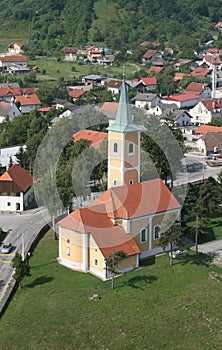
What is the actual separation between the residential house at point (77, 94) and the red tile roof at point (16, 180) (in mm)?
35831

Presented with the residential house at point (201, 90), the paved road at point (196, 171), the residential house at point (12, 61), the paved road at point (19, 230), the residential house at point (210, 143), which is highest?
the residential house at point (12, 61)

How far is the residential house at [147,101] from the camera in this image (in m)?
74.8

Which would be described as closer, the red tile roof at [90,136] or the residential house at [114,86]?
the red tile roof at [90,136]

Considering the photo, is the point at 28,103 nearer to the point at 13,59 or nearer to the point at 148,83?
the point at 148,83

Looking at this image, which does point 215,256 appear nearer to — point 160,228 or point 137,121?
point 160,228

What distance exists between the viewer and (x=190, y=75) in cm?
9212

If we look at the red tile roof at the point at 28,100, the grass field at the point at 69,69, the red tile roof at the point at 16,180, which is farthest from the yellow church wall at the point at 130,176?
the grass field at the point at 69,69

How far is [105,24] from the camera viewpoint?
119 metres

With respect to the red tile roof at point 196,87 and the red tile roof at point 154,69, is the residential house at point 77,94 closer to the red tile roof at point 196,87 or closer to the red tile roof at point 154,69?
the red tile roof at point 196,87

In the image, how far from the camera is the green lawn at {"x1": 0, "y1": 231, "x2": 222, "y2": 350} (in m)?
23.7

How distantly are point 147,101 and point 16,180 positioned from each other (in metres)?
37.7

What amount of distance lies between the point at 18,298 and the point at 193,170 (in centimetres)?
2579

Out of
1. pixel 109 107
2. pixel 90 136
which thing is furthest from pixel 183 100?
pixel 90 136

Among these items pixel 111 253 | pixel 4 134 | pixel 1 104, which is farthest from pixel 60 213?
pixel 1 104
